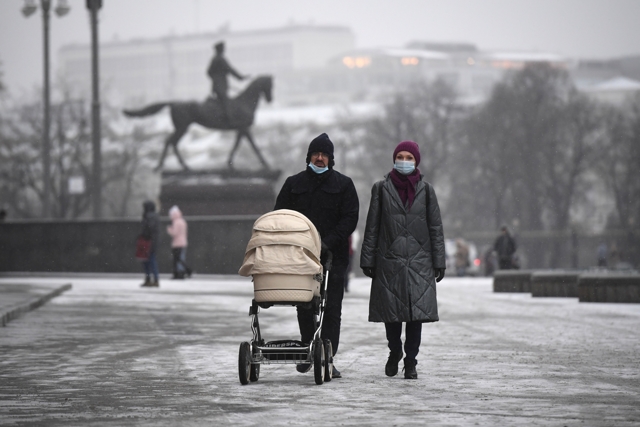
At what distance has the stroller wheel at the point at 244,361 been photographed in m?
10.2

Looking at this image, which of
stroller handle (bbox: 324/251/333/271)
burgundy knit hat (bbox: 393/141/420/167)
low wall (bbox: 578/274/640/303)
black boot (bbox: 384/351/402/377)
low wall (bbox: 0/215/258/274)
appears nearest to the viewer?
stroller handle (bbox: 324/251/333/271)

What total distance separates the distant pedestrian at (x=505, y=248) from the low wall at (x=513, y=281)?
7672mm

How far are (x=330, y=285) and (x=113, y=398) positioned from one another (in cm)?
207

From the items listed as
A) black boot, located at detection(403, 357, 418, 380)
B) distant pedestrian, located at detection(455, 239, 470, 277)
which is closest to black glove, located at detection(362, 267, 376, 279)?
black boot, located at detection(403, 357, 418, 380)

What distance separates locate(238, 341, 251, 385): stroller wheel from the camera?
1023cm

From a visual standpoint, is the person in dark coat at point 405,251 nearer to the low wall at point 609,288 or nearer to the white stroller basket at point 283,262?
the white stroller basket at point 283,262

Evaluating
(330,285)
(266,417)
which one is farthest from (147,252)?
(266,417)

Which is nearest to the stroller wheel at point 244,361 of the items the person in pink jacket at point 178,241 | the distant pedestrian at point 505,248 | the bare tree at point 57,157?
the person in pink jacket at point 178,241

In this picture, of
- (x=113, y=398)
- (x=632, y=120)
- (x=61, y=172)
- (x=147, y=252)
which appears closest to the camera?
(x=113, y=398)

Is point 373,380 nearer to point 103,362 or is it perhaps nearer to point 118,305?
point 103,362

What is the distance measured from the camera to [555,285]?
84.8 ft

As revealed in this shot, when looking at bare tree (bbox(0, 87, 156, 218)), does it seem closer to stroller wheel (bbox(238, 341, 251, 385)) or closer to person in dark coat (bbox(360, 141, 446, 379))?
person in dark coat (bbox(360, 141, 446, 379))

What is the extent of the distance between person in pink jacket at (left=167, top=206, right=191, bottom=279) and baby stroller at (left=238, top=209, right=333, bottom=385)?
20835 mm

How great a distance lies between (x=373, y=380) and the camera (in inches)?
426
